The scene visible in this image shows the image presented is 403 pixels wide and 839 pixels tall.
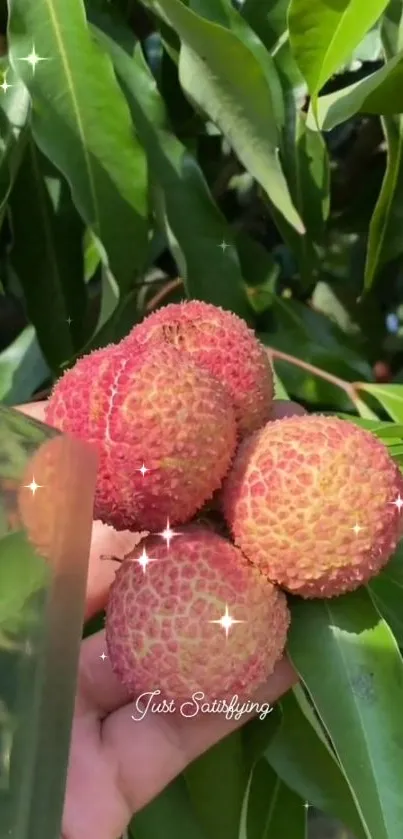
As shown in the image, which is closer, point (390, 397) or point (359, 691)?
point (359, 691)

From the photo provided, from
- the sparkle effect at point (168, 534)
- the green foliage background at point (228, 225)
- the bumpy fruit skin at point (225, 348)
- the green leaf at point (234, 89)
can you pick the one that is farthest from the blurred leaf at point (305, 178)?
the sparkle effect at point (168, 534)

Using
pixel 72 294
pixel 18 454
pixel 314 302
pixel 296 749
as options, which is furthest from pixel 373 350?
pixel 18 454

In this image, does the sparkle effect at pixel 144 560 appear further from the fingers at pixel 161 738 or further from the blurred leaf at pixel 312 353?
the blurred leaf at pixel 312 353

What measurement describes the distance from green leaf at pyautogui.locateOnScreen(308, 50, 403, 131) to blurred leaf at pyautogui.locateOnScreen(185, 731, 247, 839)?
1.17ft

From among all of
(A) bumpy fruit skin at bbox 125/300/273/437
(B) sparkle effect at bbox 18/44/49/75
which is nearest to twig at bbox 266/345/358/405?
(A) bumpy fruit skin at bbox 125/300/273/437

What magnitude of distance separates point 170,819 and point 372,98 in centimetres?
47

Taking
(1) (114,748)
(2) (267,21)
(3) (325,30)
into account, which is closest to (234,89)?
(3) (325,30)

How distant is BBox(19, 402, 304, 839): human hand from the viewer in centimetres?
47

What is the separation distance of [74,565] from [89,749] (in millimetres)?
157

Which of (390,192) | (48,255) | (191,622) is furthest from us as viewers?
(48,255)

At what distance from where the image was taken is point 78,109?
21.0 inches

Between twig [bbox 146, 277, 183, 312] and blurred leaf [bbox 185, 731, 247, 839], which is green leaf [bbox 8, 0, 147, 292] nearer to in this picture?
twig [bbox 146, 277, 183, 312]

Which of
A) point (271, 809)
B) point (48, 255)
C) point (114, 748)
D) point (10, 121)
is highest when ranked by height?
point (10, 121)

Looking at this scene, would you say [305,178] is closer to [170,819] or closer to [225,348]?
[225,348]
